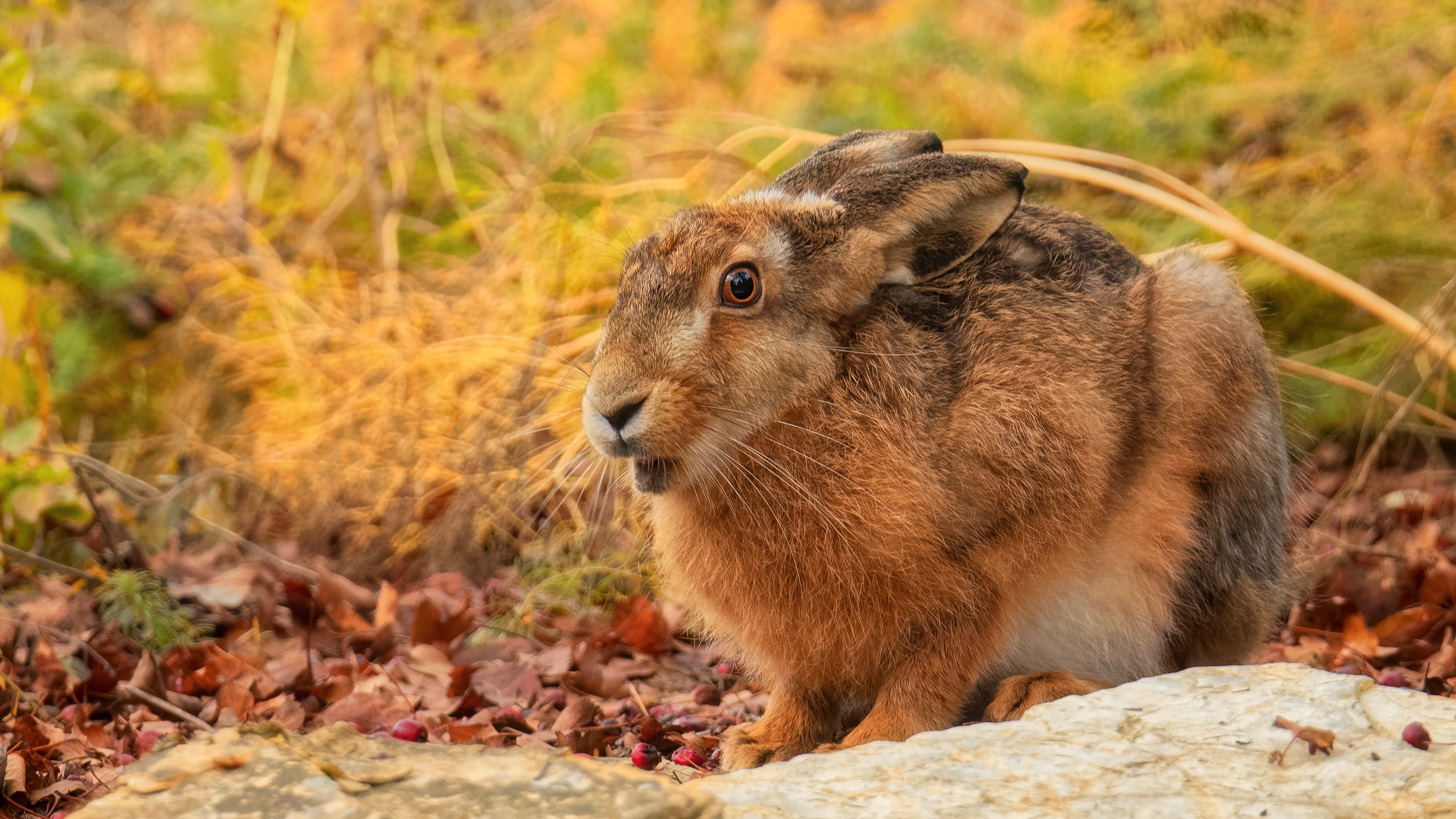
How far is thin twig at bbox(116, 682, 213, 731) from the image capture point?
10.6 feet

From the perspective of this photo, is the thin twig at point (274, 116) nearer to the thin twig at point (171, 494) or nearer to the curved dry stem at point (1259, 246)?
the thin twig at point (171, 494)

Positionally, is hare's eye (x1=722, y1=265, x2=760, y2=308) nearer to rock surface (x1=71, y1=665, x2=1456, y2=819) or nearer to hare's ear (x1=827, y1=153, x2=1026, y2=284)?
hare's ear (x1=827, y1=153, x2=1026, y2=284)

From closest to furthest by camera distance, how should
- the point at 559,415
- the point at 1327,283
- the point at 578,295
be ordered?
the point at 559,415
the point at 1327,283
the point at 578,295

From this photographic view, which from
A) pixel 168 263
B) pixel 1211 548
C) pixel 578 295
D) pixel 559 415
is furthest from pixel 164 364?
pixel 1211 548

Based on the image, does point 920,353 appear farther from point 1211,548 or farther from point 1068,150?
point 1068,150

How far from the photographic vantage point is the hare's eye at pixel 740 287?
2701 millimetres

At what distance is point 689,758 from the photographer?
2.91 metres

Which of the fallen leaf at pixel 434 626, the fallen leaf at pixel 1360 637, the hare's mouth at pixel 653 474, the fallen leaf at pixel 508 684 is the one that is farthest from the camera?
the fallen leaf at pixel 434 626

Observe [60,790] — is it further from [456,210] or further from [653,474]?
[456,210]

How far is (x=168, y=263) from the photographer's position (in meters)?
6.54

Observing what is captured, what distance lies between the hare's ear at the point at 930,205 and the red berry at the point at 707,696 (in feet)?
4.65

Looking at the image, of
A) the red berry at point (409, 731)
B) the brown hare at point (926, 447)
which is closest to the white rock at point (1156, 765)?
the brown hare at point (926, 447)

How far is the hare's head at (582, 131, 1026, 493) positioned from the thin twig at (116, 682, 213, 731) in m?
1.46

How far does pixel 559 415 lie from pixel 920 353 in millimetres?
1235
